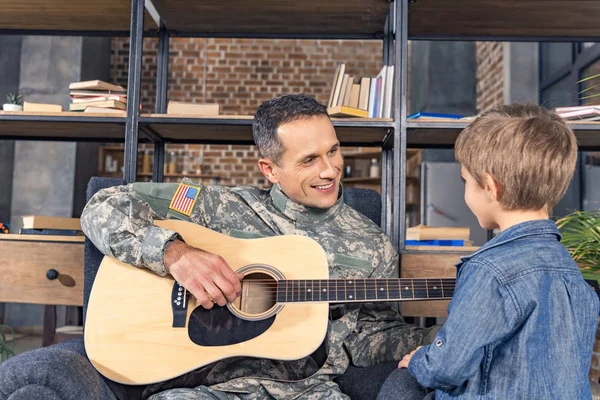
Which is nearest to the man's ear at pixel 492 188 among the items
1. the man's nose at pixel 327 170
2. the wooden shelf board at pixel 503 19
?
the man's nose at pixel 327 170

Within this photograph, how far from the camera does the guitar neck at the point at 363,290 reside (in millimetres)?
1464

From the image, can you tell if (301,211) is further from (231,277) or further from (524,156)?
(524,156)

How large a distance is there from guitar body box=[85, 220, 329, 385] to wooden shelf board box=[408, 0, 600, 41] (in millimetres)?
1359

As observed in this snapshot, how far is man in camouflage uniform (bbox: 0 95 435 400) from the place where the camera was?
154 cm

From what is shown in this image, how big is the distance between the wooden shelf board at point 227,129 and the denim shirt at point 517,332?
4.14 ft

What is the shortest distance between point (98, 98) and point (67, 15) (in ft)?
1.66

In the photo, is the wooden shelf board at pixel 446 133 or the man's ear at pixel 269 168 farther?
the wooden shelf board at pixel 446 133

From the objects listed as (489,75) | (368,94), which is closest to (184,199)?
(368,94)

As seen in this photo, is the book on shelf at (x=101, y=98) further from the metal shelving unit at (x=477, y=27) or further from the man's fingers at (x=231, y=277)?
the man's fingers at (x=231, y=277)

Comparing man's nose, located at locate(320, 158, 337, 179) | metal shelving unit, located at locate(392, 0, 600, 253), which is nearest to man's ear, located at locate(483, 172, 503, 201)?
man's nose, located at locate(320, 158, 337, 179)

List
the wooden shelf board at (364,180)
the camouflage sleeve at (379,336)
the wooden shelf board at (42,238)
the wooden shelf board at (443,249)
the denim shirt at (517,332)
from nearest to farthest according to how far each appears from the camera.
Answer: the denim shirt at (517,332), the camouflage sleeve at (379,336), the wooden shelf board at (443,249), the wooden shelf board at (42,238), the wooden shelf board at (364,180)

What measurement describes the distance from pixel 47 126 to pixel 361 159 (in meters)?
4.67

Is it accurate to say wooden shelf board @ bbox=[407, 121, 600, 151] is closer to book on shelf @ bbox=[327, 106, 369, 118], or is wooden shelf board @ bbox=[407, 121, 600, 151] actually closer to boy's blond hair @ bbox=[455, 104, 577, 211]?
book on shelf @ bbox=[327, 106, 369, 118]

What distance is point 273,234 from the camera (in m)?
1.83
